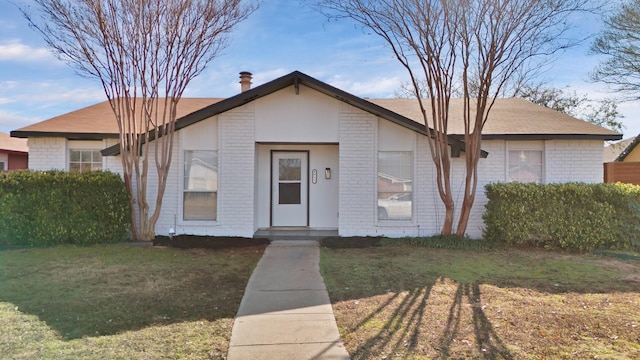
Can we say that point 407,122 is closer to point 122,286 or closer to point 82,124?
point 122,286

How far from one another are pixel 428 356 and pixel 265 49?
9.57 m

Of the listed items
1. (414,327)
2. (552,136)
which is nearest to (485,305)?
(414,327)

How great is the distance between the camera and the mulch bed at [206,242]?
347 inches

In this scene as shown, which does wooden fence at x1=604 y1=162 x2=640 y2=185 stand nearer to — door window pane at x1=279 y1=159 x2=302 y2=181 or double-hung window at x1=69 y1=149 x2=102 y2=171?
door window pane at x1=279 y1=159 x2=302 y2=181

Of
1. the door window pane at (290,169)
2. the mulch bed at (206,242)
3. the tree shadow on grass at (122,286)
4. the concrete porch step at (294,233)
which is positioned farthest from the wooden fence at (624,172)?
the tree shadow on grass at (122,286)

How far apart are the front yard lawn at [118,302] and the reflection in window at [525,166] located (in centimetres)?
681

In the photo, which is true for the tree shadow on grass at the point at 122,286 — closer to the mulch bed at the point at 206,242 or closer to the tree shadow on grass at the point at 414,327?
the mulch bed at the point at 206,242

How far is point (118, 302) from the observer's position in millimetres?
5012

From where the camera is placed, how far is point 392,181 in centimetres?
992

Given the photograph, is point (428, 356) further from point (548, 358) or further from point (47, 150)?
point (47, 150)

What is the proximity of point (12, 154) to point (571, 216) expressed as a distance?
2258cm

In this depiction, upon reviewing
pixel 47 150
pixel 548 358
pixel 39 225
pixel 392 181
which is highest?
pixel 47 150

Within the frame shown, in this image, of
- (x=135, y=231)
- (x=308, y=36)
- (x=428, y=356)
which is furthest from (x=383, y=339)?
(x=308, y=36)

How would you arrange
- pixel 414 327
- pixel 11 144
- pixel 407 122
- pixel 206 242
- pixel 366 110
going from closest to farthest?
pixel 414 327
pixel 206 242
pixel 407 122
pixel 366 110
pixel 11 144
